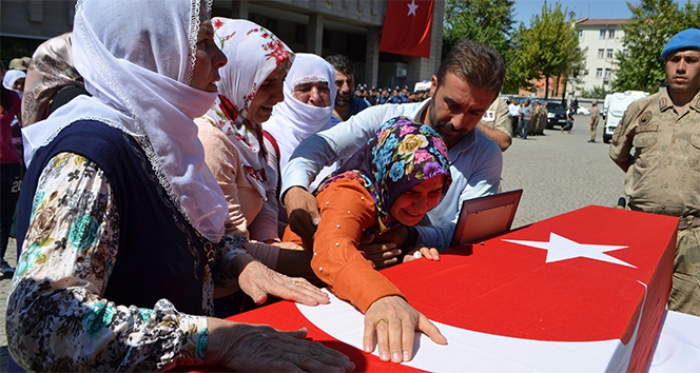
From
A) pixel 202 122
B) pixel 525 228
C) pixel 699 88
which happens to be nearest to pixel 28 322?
pixel 202 122

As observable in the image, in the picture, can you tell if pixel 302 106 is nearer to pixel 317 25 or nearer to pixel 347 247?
pixel 347 247

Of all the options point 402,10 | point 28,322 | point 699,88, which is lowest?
point 28,322

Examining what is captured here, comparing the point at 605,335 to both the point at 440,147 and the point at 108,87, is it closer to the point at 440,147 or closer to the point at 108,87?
the point at 440,147

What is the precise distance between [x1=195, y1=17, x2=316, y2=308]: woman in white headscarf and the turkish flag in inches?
1171

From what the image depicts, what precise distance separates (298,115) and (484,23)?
168 feet

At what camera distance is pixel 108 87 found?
1411 millimetres

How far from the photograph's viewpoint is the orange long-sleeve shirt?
1.56 metres

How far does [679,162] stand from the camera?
377 centimetres

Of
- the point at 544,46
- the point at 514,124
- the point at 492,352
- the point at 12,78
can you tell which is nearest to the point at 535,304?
the point at 492,352

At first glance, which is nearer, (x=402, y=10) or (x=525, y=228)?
(x=525, y=228)

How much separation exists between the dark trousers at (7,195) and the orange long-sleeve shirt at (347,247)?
13.3ft

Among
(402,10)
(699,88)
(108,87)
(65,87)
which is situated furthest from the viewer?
(402,10)

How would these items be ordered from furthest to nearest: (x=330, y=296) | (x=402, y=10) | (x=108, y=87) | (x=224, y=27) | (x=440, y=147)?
(x=402, y=10), (x=224, y=27), (x=440, y=147), (x=330, y=296), (x=108, y=87)

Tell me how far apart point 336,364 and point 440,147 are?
47.0 inches
